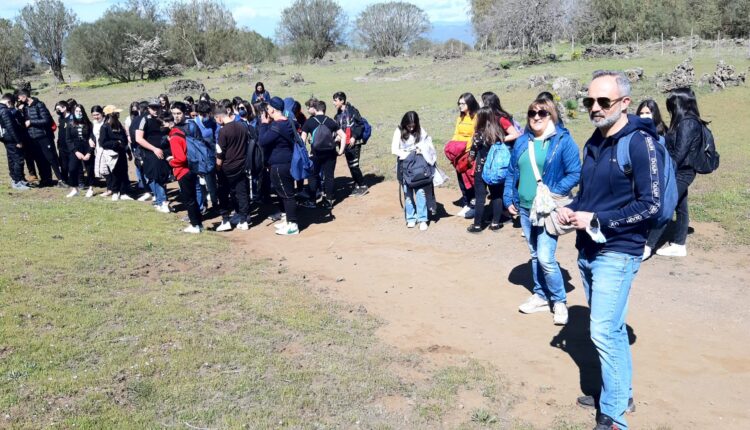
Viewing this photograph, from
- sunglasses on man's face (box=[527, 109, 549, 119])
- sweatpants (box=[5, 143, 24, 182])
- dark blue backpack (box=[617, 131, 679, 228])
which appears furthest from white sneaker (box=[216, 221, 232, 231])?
dark blue backpack (box=[617, 131, 679, 228])

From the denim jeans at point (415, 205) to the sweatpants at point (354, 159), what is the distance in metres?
1.86

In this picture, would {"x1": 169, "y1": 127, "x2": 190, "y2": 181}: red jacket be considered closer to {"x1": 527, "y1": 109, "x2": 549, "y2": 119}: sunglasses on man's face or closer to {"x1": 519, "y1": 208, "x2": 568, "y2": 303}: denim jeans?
{"x1": 519, "y1": 208, "x2": 568, "y2": 303}: denim jeans

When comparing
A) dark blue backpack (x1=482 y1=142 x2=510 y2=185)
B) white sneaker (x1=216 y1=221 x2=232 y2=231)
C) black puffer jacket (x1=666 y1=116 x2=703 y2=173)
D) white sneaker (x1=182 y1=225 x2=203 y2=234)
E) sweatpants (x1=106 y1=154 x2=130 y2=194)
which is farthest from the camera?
sweatpants (x1=106 y1=154 x2=130 y2=194)

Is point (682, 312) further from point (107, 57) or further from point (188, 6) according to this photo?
point (188, 6)

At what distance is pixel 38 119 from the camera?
490 inches

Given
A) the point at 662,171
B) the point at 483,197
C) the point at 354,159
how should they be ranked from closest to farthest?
the point at 662,171, the point at 483,197, the point at 354,159

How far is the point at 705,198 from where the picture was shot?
9602 mm

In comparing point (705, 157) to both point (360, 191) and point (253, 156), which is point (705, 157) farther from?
point (253, 156)

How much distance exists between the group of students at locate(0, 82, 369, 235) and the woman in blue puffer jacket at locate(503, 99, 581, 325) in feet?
14.1

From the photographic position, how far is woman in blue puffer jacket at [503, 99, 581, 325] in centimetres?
568

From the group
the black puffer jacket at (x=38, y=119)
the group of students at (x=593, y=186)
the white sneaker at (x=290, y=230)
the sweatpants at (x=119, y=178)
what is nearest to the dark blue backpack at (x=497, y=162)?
the group of students at (x=593, y=186)

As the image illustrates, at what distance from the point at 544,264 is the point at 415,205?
4.10 m

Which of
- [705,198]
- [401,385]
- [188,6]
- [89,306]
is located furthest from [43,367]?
[188,6]

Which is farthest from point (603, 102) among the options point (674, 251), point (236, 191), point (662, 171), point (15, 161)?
point (15, 161)
